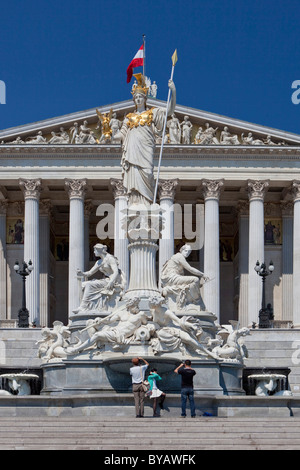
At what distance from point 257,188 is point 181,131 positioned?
6.28 metres

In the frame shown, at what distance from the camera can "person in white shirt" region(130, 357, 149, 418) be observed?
87.5ft

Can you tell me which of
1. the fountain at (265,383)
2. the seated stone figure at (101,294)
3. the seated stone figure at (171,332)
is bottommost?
the fountain at (265,383)

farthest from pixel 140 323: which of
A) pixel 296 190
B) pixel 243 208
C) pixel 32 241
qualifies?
pixel 243 208

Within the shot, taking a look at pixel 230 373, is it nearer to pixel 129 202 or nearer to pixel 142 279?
pixel 142 279

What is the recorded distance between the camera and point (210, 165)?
71500 millimetres

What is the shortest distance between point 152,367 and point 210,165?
4306 cm

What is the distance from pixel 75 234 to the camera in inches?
2758

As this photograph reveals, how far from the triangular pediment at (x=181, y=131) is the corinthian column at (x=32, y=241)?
115 inches

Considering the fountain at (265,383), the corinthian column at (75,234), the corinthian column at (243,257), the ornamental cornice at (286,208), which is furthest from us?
the ornamental cornice at (286,208)

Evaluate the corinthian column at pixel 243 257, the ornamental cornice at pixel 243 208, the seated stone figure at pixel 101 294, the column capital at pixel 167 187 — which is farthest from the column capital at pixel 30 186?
the seated stone figure at pixel 101 294

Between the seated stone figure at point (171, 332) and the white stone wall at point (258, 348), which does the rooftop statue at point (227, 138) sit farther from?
the seated stone figure at point (171, 332)

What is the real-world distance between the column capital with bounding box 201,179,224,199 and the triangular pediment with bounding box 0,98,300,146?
247 cm

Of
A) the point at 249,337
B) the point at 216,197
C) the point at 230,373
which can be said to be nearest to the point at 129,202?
the point at 230,373

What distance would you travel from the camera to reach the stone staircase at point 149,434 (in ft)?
75.0
